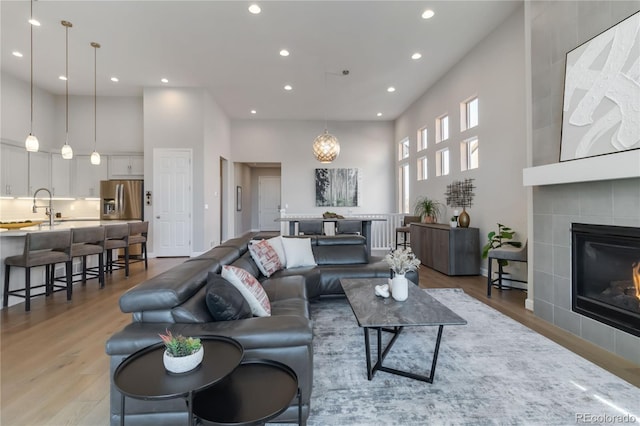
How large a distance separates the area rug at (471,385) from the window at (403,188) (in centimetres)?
624

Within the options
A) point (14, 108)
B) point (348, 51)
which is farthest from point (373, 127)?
point (14, 108)

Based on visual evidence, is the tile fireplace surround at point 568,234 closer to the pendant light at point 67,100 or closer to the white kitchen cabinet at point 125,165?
the pendant light at point 67,100

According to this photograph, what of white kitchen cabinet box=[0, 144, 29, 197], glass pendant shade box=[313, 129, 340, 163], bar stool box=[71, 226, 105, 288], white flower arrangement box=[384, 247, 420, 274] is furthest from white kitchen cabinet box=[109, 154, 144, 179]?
white flower arrangement box=[384, 247, 420, 274]

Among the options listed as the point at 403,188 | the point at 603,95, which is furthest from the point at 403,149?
the point at 603,95

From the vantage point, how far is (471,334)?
276 cm

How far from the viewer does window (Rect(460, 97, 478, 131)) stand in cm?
546

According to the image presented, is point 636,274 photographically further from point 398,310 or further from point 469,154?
point 469,154

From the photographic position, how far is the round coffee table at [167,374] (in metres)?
1.09

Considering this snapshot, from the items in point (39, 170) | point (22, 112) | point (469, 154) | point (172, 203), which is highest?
point (22, 112)

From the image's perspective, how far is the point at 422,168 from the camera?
7703 mm

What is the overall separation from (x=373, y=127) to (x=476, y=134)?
14.8 feet

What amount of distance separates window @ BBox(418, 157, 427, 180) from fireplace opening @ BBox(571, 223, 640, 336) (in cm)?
482

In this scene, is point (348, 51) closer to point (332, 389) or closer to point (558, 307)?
point (558, 307)

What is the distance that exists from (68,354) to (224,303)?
1.84 meters
